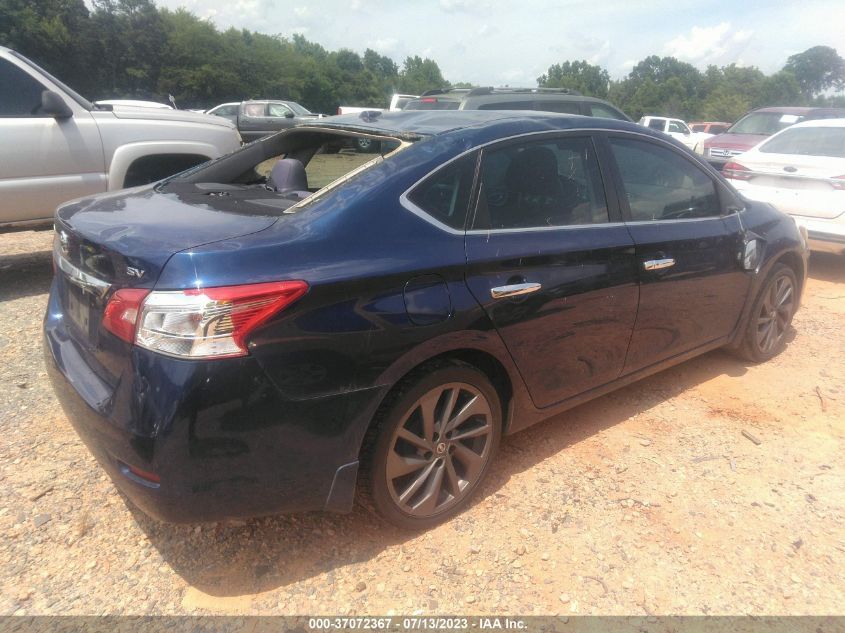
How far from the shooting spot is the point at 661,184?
3.45 metres

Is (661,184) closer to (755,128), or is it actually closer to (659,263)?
(659,263)

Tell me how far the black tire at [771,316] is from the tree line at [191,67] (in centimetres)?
3167

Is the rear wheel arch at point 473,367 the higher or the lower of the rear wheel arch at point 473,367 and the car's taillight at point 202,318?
the lower

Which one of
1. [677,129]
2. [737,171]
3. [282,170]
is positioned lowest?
[677,129]

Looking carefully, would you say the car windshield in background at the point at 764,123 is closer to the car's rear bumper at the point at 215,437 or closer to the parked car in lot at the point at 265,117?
A: the parked car in lot at the point at 265,117

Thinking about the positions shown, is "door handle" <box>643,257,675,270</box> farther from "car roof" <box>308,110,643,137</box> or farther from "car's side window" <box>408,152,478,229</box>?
"car's side window" <box>408,152,478,229</box>

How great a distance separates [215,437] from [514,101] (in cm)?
709

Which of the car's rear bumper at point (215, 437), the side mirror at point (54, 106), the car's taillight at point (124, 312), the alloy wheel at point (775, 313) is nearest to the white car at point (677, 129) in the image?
the alloy wheel at point (775, 313)

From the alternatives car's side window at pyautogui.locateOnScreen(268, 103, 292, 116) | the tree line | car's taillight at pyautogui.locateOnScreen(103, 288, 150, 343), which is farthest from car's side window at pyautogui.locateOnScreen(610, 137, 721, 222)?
the tree line

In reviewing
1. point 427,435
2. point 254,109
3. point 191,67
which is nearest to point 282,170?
point 427,435

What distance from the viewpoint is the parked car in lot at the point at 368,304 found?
1958 millimetres

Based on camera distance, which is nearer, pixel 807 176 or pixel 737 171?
pixel 807 176

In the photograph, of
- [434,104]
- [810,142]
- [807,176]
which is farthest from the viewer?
[434,104]

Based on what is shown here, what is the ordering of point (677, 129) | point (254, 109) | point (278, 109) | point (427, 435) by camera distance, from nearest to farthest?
point (427, 435) → point (254, 109) → point (278, 109) → point (677, 129)
